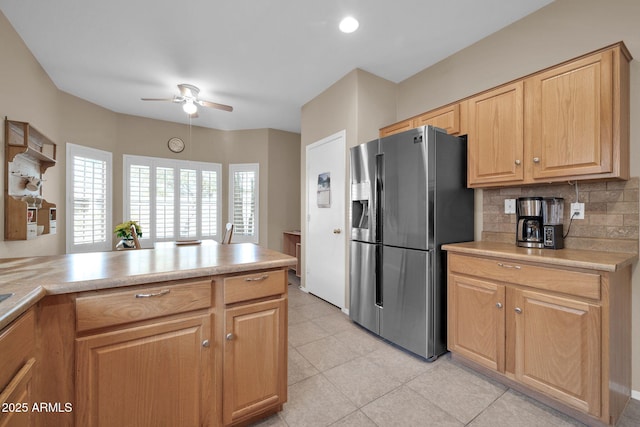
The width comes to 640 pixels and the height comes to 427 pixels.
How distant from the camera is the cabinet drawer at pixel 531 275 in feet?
4.79

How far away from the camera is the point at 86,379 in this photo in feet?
3.52

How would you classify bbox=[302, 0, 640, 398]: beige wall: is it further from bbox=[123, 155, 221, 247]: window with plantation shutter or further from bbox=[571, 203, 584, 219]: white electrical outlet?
bbox=[123, 155, 221, 247]: window with plantation shutter

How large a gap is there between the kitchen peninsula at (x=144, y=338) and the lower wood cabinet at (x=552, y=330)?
1419 millimetres

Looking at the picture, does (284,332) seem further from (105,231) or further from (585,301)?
(105,231)

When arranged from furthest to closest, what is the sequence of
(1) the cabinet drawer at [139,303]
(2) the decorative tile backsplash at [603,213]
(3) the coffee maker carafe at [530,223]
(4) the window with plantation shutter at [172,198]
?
(4) the window with plantation shutter at [172,198] < (3) the coffee maker carafe at [530,223] < (2) the decorative tile backsplash at [603,213] < (1) the cabinet drawer at [139,303]

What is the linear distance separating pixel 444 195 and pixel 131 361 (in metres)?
2.30

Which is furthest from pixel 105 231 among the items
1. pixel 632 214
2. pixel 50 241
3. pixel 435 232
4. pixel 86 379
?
pixel 632 214

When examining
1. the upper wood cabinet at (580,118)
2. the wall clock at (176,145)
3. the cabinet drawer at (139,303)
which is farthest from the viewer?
the wall clock at (176,145)

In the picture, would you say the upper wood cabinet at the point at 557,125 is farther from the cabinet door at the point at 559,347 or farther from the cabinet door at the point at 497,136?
the cabinet door at the point at 559,347

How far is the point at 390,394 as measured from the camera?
1.78 metres

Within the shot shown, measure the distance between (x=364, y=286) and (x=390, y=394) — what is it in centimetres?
102

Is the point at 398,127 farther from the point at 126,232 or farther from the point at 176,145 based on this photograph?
the point at 176,145

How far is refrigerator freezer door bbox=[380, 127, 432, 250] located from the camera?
7.07ft

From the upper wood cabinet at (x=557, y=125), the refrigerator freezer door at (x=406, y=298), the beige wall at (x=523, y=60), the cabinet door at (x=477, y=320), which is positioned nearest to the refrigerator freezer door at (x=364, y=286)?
the refrigerator freezer door at (x=406, y=298)
